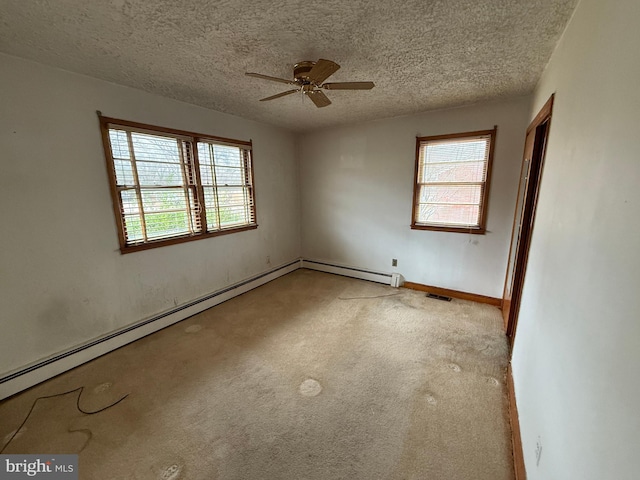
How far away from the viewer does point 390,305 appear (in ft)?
10.6

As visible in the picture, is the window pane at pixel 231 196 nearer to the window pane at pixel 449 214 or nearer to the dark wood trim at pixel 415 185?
the dark wood trim at pixel 415 185

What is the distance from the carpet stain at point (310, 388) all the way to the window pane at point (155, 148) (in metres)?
2.54

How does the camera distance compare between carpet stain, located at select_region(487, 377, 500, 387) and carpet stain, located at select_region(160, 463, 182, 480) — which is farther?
carpet stain, located at select_region(487, 377, 500, 387)

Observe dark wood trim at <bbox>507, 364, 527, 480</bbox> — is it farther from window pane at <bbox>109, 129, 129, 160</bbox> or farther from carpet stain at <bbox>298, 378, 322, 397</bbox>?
window pane at <bbox>109, 129, 129, 160</bbox>

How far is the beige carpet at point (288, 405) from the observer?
4.58ft

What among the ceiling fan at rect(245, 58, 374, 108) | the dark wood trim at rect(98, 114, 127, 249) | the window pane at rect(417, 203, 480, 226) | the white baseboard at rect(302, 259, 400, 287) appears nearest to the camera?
the ceiling fan at rect(245, 58, 374, 108)

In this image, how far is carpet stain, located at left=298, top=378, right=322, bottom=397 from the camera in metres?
1.86

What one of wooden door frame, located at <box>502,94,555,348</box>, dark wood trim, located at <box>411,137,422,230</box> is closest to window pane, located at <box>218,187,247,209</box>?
dark wood trim, located at <box>411,137,422,230</box>

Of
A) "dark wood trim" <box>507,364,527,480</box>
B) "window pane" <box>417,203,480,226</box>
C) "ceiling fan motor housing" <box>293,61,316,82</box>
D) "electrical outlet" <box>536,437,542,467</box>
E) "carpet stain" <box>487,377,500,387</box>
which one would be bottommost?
"carpet stain" <box>487,377,500,387</box>

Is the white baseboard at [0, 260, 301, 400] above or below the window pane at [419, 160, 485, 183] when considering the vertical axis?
below

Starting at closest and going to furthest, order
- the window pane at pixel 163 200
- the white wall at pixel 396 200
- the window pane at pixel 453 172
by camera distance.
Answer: the window pane at pixel 163 200, the white wall at pixel 396 200, the window pane at pixel 453 172

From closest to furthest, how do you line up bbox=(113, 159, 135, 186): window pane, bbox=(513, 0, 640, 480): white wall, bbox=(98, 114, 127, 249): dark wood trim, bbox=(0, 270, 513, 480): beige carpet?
bbox=(513, 0, 640, 480): white wall → bbox=(0, 270, 513, 480): beige carpet → bbox=(98, 114, 127, 249): dark wood trim → bbox=(113, 159, 135, 186): window pane

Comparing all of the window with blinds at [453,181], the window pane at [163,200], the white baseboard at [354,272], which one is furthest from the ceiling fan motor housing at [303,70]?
the white baseboard at [354,272]

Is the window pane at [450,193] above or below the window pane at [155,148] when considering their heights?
below
